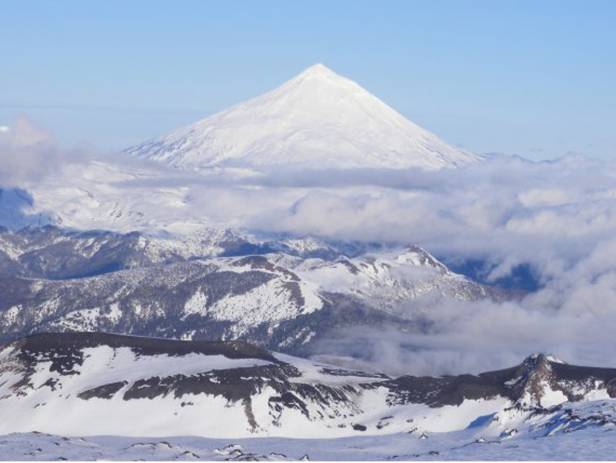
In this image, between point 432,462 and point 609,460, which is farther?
point 432,462

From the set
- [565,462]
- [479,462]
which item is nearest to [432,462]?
[479,462]

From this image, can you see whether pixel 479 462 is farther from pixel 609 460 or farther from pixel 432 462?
pixel 609 460

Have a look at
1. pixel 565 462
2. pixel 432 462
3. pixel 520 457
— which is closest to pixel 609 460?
pixel 565 462

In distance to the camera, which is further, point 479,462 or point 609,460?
point 479,462

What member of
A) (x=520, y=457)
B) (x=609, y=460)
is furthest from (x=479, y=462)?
(x=609, y=460)

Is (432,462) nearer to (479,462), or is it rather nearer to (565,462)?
(479,462)

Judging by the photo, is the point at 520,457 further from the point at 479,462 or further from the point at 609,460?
the point at 609,460
